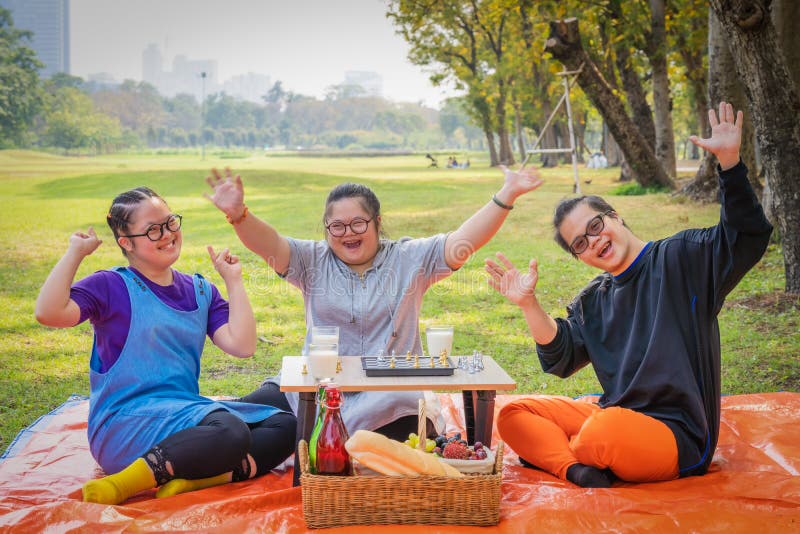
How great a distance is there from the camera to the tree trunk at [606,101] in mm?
12930

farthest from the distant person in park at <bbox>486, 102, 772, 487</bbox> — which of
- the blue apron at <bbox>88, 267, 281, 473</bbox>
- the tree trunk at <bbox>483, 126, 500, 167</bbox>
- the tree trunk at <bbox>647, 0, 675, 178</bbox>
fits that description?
the tree trunk at <bbox>483, 126, 500, 167</bbox>

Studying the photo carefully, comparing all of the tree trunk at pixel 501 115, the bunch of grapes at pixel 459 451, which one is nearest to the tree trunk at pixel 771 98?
the bunch of grapes at pixel 459 451

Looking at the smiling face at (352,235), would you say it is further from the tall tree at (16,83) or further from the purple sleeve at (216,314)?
the tall tree at (16,83)

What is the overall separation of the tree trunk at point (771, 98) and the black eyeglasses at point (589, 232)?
12.4 feet

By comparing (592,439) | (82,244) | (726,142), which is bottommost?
(592,439)

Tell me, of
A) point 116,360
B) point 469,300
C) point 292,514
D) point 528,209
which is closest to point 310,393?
point 292,514

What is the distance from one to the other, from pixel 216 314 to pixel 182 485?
853mm

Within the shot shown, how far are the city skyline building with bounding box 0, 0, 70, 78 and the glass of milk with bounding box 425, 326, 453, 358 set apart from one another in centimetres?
1548

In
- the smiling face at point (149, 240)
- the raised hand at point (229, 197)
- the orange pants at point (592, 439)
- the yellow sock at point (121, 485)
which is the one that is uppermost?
the raised hand at point (229, 197)

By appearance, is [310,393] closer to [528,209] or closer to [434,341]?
[434,341]

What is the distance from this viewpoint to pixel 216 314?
389cm

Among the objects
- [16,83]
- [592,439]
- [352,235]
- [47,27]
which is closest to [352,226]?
[352,235]

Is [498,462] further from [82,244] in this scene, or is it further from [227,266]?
[82,244]

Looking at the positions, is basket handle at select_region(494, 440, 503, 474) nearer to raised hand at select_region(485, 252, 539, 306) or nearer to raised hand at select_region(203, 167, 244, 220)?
raised hand at select_region(485, 252, 539, 306)
